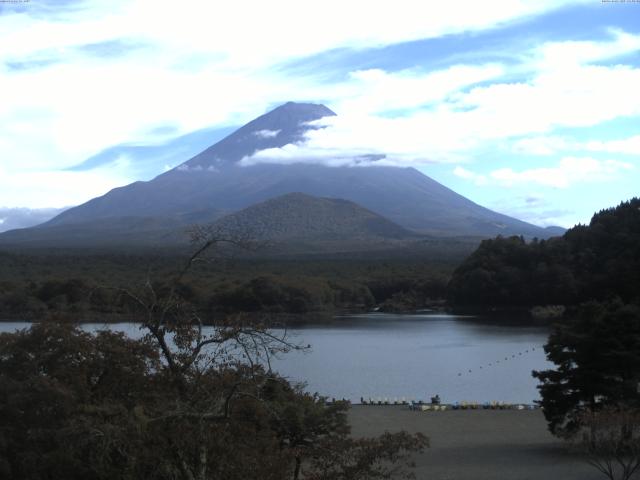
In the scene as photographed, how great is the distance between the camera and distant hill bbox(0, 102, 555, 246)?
12362 centimetres

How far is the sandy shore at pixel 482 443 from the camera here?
508 inches

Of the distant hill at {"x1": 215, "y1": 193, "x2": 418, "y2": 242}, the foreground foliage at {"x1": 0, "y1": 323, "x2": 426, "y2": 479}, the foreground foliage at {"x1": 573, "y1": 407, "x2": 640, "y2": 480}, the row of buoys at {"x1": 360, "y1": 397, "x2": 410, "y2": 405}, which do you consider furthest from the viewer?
the distant hill at {"x1": 215, "y1": 193, "x2": 418, "y2": 242}

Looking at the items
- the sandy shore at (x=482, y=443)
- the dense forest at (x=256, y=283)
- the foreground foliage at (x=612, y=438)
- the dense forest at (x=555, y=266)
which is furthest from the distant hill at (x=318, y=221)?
the foreground foliage at (x=612, y=438)

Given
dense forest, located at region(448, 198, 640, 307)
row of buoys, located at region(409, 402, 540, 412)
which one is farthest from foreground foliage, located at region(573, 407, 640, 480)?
dense forest, located at region(448, 198, 640, 307)

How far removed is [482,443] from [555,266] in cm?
3894

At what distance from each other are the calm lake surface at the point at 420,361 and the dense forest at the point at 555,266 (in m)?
8.28

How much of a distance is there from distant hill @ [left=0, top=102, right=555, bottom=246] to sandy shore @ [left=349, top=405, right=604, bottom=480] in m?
91.4

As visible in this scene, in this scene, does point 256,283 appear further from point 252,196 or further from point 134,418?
point 252,196

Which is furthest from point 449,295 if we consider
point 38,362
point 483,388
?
point 38,362

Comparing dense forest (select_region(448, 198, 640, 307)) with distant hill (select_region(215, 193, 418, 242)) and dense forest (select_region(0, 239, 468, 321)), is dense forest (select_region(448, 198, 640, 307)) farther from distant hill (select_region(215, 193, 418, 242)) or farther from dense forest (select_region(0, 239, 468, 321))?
distant hill (select_region(215, 193, 418, 242))

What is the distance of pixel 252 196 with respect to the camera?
496 ft

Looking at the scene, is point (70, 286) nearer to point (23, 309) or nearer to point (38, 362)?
point (23, 309)

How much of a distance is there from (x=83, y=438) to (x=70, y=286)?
4069 cm

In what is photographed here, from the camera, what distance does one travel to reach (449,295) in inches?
2265
